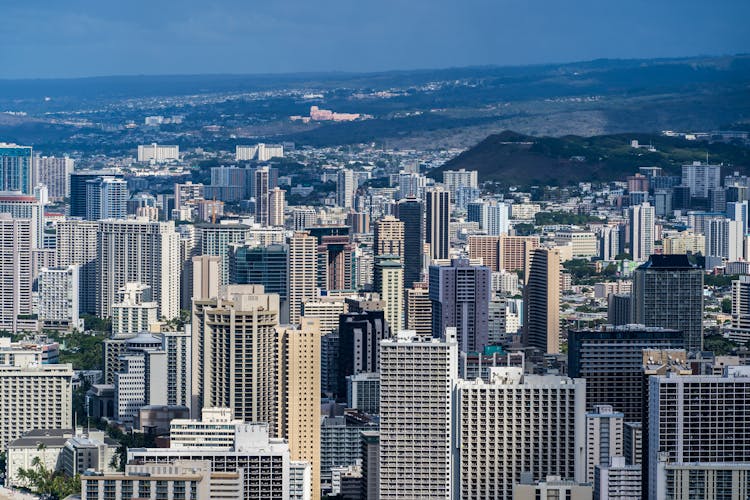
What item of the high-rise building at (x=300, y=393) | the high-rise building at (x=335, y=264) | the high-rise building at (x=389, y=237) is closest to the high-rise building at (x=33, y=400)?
the high-rise building at (x=300, y=393)

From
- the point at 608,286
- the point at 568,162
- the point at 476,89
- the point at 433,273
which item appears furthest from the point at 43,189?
the point at 476,89

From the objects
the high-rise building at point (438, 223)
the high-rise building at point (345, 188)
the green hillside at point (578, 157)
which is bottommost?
the high-rise building at point (438, 223)

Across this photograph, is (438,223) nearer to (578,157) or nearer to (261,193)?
(261,193)

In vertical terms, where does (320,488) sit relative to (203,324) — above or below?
below

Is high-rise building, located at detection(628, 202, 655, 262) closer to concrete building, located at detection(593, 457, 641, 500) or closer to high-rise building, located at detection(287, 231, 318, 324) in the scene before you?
high-rise building, located at detection(287, 231, 318, 324)

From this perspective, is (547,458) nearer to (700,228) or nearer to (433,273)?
(433,273)

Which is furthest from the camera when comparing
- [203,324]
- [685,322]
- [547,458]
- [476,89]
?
[476,89]

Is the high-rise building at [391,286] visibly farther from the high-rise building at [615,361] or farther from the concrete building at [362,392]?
the high-rise building at [615,361]
